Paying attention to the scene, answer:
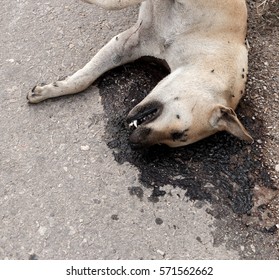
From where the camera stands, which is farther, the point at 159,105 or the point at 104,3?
the point at 104,3

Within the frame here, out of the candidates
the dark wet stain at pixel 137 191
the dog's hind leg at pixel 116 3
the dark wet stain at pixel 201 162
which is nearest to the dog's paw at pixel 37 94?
the dark wet stain at pixel 201 162

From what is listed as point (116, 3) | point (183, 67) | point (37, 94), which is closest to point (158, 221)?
point (183, 67)

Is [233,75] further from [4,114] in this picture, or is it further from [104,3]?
[4,114]

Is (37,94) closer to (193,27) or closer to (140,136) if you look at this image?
(140,136)

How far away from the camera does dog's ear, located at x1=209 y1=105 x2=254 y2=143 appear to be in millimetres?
3904

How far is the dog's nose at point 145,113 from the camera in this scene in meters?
4.03

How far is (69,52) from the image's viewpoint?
4961 millimetres

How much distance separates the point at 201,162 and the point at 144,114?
60 centimetres

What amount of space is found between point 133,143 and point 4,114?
1150 millimetres

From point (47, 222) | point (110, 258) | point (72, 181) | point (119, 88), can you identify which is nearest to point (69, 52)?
point (119, 88)

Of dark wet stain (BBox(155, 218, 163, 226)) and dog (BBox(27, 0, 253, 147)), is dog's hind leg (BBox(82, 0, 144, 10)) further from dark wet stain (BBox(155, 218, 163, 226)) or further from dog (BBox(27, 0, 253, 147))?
dark wet stain (BBox(155, 218, 163, 226))

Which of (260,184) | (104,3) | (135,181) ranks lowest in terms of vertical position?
(260,184)

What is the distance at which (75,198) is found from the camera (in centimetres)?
419

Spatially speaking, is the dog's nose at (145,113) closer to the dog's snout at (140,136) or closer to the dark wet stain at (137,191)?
the dog's snout at (140,136)
